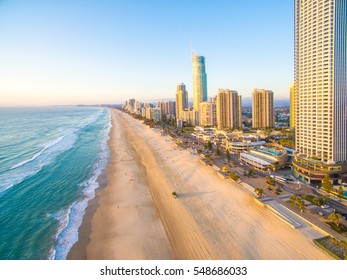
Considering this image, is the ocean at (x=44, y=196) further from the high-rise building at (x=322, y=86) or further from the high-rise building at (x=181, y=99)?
the high-rise building at (x=181, y=99)

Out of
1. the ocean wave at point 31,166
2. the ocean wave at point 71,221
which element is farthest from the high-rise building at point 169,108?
the ocean wave at point 71,221

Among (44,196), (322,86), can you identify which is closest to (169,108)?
(322,86)

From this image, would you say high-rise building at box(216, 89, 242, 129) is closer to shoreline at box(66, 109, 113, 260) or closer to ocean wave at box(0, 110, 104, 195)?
ocean wave at box(0, 110, 104, 195)

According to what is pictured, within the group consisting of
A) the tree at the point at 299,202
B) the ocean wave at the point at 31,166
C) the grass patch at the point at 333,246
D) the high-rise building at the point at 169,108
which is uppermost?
the high-rise building at the point at 169,108

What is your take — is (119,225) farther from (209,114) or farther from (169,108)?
(169,108)

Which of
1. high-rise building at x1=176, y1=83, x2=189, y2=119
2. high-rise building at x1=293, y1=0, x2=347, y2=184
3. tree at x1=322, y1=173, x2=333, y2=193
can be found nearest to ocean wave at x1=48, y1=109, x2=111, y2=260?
tree at x1=322, y1=173, x2=333, y2=193
